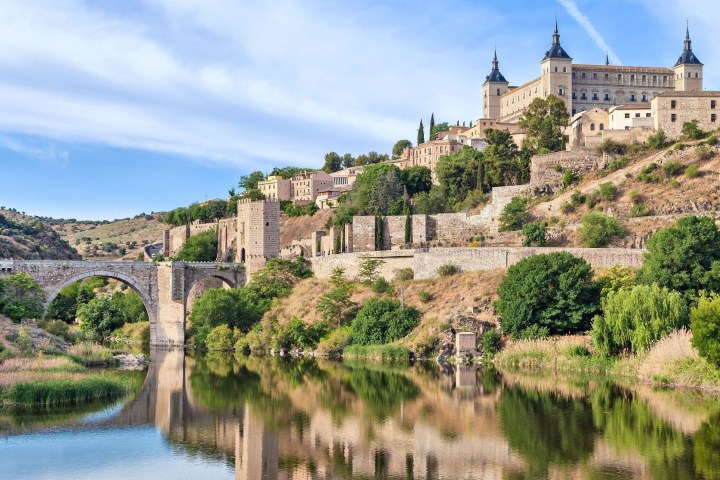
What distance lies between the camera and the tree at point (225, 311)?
55531 millimetres

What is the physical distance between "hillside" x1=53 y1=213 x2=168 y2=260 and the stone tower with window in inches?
1831

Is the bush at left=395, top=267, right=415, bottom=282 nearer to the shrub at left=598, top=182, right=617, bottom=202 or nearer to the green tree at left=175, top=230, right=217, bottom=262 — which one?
the shrub at left=598, top=182, right=617, bottom=202

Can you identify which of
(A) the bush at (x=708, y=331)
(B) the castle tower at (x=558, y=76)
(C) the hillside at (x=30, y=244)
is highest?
(B) the castle tower at (x=558, y=76)

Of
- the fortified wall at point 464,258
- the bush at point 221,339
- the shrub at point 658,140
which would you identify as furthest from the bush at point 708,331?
the shrub at point 658,140

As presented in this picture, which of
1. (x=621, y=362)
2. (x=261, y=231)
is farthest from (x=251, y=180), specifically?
(x=621, y=362)

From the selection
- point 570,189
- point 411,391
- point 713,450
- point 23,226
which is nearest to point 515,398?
point 411,391

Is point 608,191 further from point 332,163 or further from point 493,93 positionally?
point 332,163

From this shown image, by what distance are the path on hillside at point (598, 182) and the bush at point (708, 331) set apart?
2774 cm

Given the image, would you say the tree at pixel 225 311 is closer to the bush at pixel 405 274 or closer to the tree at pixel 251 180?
the bush at pixel 405 274

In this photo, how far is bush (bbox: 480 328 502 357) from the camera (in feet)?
141

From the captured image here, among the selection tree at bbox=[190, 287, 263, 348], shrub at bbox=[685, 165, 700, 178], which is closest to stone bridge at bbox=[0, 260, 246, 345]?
tree at bbox=[190, 287, 263, 348]

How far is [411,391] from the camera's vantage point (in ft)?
112

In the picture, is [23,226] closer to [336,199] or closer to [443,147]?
[336,199]

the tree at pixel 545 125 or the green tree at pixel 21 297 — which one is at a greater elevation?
the tree at pixel 545 125
